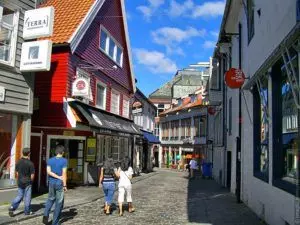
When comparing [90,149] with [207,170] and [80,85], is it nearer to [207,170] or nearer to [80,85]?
[80,85]

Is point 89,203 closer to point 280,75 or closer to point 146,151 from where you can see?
point 280,75

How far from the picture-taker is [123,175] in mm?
13047

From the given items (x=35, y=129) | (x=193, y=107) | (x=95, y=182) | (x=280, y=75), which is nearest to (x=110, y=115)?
(x=95, y=182)

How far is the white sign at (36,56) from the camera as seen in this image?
13229mm

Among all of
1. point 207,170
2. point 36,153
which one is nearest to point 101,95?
point 36,153

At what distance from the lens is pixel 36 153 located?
18125 mm

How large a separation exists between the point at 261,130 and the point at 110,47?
43.9ft

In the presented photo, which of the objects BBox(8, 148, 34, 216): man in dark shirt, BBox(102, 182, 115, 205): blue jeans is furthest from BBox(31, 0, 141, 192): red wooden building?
BBox(8, 148, 34, 216): man in dark shirt

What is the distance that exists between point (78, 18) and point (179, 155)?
35064mm

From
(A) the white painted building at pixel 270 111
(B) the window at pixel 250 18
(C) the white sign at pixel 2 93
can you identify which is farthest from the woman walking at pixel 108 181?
(B) the window at pixel 250 18

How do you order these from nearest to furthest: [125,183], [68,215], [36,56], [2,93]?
[68,215] → [2,93] → [125,183] → [36,56]

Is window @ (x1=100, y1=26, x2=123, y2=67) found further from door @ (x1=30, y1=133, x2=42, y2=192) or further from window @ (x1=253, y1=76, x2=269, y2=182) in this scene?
window @ (x1=253, y1=76, x2=269, y2=182)

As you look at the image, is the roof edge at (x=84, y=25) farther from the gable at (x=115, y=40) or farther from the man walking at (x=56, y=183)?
the man walking at (x=56, y=183)

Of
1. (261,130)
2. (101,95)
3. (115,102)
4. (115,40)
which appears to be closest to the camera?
(261,130)
